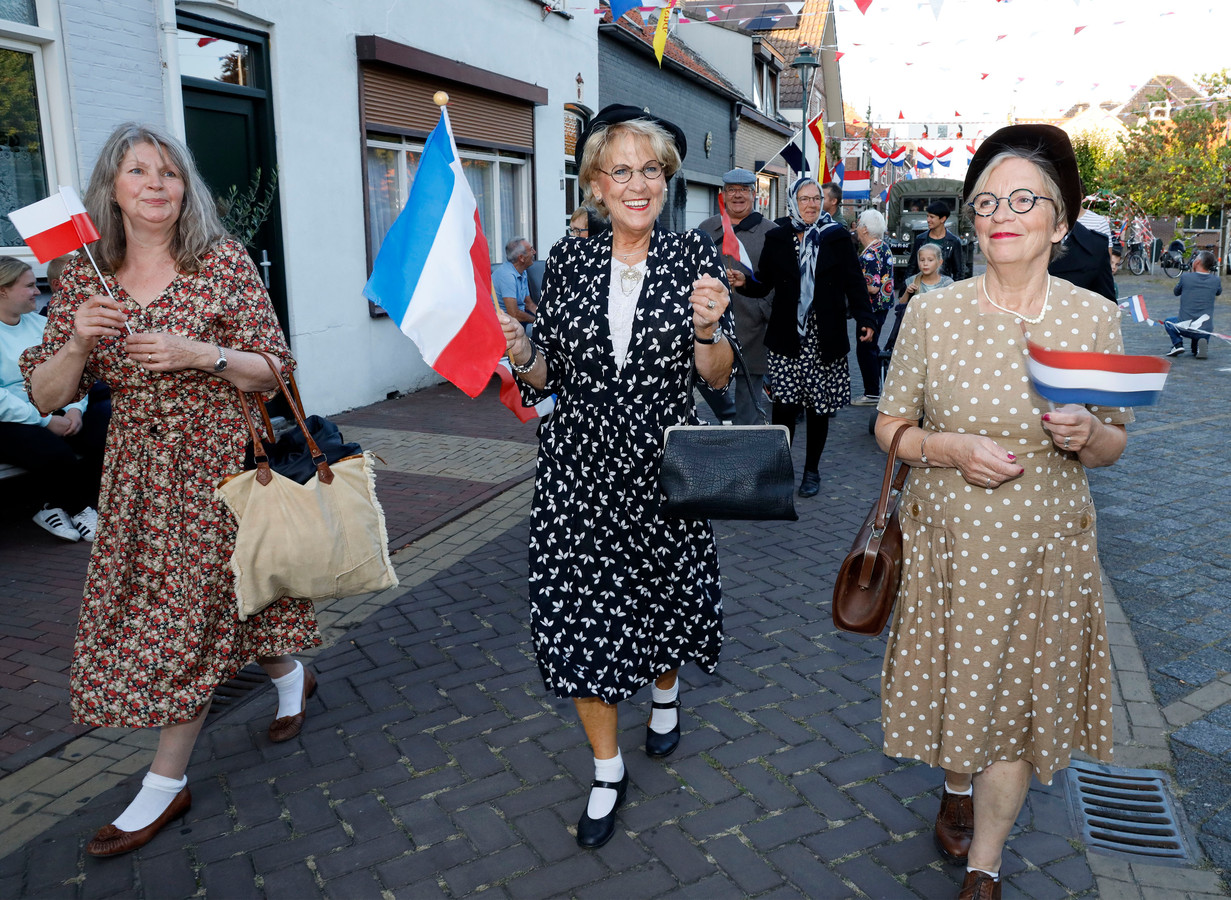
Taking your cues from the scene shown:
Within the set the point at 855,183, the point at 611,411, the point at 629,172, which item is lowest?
the point at 611,411

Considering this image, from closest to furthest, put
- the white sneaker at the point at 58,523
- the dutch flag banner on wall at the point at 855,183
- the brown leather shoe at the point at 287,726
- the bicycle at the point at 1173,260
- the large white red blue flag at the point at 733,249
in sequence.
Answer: the brown leather shoe at the point at 287,726, the white sneaker at the point at 58,523, the large white red blue flag at the point at 733,249, the dutch flag banner on wall at the point at 855,183, the bicycle at the point at 1173,260

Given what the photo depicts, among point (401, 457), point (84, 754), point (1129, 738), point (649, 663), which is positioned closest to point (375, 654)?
point (84, 754)

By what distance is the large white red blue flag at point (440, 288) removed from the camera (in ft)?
9.50

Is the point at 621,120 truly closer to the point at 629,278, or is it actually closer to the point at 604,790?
the point at 629,278

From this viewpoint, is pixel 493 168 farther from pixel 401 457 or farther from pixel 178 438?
pixel 178 438

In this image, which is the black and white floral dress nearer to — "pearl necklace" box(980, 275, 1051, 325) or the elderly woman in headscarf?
"pearl necklace" box(980, 275, 1051, 325)

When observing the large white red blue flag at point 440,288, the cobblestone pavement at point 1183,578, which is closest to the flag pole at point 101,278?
the large white red blue flag at point 440,288

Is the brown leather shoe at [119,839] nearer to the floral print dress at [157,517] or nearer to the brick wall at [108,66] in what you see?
the floral print dress at [157,517]

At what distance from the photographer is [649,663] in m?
3.14

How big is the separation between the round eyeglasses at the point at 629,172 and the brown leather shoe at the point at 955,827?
2087 millimetres

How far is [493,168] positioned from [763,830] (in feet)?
38.2

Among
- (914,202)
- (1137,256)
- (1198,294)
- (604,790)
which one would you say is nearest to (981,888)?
(604,790)

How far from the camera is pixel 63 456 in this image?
19.4 feet

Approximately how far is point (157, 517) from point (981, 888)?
260cm
